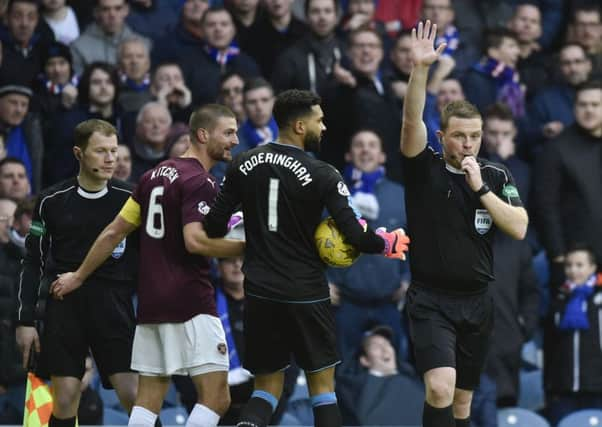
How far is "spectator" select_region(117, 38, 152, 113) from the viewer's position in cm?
1323

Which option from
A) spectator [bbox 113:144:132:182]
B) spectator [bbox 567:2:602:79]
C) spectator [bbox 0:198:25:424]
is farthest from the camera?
spectator [bbox 567:2:602:79]

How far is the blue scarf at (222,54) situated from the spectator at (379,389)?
3221 millimetres

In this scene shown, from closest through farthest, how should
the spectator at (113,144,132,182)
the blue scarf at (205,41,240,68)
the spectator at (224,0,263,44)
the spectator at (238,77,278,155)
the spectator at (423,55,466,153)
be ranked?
1. the spectator at (113,144,132,182)
2. the spectator at (238,77,278,155)
3. the spectator at (423,55,466,153)
4. the blue scarf at (205,41,240,68)
5. the spectator at (224,0,263,44)

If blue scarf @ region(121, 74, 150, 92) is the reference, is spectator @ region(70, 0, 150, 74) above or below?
above

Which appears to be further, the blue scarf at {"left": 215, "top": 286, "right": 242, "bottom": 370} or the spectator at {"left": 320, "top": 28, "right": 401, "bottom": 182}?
the spectator at {"left": 320, "top": 28, "right": 401, "bottom": 182}

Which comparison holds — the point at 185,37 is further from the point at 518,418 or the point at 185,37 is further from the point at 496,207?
the point at 496,207

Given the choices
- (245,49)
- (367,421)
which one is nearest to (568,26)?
(245,49)

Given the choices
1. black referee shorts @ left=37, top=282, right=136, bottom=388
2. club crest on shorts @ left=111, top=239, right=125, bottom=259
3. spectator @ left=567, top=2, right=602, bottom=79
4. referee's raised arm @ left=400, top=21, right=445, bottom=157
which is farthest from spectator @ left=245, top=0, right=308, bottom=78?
referee's raised arm @ left=400, top=21, right=445, bottom=157

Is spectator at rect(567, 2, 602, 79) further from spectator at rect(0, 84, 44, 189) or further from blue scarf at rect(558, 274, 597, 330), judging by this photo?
spectator at rect(0, 84, 44, 189)

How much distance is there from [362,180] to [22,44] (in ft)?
11.2

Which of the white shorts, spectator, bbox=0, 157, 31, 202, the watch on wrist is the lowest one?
the white shorts

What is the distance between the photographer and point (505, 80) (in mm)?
14289

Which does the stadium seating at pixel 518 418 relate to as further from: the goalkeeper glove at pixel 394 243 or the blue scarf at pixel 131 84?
the blue scarf at pixel 131 84

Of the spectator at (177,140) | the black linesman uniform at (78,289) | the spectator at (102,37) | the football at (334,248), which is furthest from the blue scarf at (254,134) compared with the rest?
the football at (334,248)
